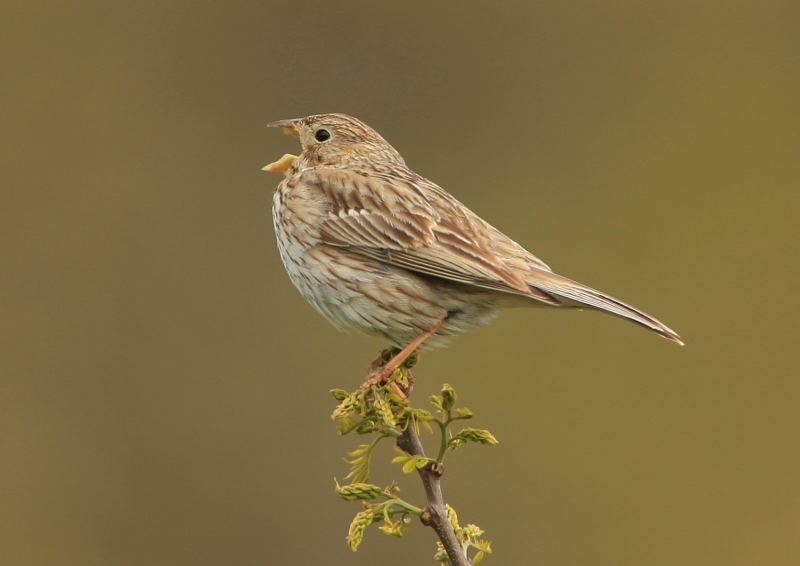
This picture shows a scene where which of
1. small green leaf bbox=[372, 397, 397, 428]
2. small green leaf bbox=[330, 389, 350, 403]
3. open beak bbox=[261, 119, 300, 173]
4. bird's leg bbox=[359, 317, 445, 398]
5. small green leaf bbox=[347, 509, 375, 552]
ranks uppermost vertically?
open beak bbox=[261, 119, 300, 173]

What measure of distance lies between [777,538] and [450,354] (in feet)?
9.83

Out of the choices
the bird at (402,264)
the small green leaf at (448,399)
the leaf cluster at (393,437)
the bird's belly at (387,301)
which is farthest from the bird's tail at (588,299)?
the small green leaf at (448,399)

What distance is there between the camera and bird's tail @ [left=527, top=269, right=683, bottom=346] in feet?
17.5


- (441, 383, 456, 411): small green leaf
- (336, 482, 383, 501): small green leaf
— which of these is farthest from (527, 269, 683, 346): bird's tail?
(336, 482, 383, 501): small green leaf

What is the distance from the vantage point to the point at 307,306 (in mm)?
11719

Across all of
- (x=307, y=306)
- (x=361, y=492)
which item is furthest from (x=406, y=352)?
(x=307, y=306)

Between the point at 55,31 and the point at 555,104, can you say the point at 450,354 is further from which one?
the point at 55,31

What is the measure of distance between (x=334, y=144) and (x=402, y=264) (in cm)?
130

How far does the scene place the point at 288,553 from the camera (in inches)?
407

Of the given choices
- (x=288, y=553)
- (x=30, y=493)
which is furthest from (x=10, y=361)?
(x=288, y=553)

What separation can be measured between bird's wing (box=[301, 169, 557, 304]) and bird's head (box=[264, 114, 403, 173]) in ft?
1.18

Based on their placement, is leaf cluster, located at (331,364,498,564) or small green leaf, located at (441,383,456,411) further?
small green leaf, located at (441,383,456,411)

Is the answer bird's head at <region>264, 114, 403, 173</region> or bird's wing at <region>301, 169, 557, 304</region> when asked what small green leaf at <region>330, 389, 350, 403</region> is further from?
bird's head at <region>264, 114, 403, 173</region>

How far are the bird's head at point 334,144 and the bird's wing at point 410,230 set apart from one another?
359 mm
